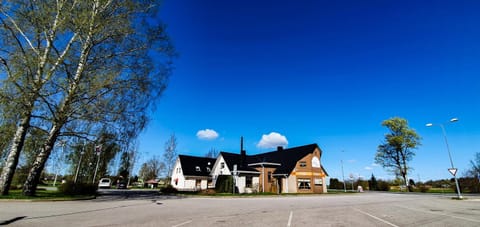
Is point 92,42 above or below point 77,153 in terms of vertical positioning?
above

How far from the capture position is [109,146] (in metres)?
15.0

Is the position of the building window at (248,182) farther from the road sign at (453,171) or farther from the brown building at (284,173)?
the road sign at (453,171)

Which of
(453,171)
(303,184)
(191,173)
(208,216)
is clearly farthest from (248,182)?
(208,216)

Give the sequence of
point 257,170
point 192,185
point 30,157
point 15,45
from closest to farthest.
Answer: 1. point 15,45
2. point 30,157
3. point 257,170
4. point 192,185

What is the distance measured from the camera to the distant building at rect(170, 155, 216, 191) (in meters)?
40.3

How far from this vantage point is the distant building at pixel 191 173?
132 ft

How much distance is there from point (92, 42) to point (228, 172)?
2792 cm

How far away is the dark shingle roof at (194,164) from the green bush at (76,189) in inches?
914

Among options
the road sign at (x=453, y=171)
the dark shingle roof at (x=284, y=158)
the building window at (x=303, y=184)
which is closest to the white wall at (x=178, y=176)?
the dark shingle roof at (x=284, y=158)

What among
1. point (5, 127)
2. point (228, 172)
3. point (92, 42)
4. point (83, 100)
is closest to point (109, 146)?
point (83, 100)

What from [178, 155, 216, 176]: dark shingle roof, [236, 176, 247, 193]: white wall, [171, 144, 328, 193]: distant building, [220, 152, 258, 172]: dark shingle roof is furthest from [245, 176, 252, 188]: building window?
[178, 155, 216, 176]: dark shingle roof

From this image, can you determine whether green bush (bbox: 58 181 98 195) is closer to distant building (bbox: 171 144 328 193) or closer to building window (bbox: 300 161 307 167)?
distant building (bbox: 171 144 328 193)

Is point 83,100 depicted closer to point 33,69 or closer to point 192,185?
point 33,69

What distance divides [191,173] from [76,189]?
2521 centimetres
